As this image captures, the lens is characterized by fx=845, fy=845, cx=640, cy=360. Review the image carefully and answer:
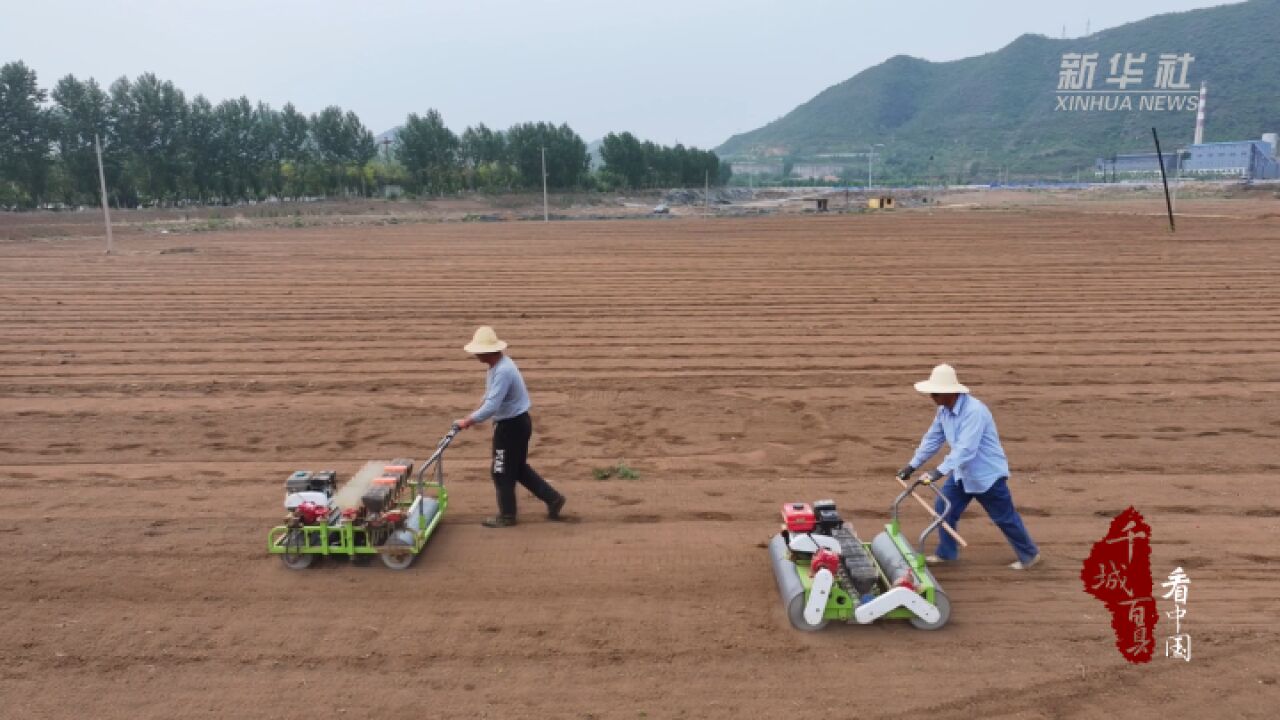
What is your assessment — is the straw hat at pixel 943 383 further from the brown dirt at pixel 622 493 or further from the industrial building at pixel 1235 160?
the industrial building at pixel 1235 160

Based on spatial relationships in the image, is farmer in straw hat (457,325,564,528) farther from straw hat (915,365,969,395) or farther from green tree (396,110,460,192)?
green tree (396,110,460,192)

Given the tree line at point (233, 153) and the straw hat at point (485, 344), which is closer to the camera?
the straw hat at point (485, 344)

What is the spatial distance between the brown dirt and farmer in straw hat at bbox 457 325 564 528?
1.20 feet

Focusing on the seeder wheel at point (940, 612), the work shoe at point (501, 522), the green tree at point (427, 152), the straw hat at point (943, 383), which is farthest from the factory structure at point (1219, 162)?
the work shoe at point (501, 522)

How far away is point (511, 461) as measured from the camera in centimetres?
685

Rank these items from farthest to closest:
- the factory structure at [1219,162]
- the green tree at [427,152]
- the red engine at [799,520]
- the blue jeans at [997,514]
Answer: the factory structure at [1219,162] < the green tree at [427,152] < the blue jeans at [997,514] < the red engine at [799,520]

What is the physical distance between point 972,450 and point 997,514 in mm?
601

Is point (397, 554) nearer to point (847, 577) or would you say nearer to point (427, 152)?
point (847, 577)

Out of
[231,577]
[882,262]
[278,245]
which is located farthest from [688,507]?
[278,245]

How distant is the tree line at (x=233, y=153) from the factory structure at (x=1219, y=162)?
75810 millimetres

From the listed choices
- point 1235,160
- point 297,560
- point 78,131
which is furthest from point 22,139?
point 1235,160

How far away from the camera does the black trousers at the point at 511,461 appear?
22.4 ft

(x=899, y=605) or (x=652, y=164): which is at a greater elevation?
(x=652, y=164)

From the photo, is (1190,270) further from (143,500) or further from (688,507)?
(143,500)
